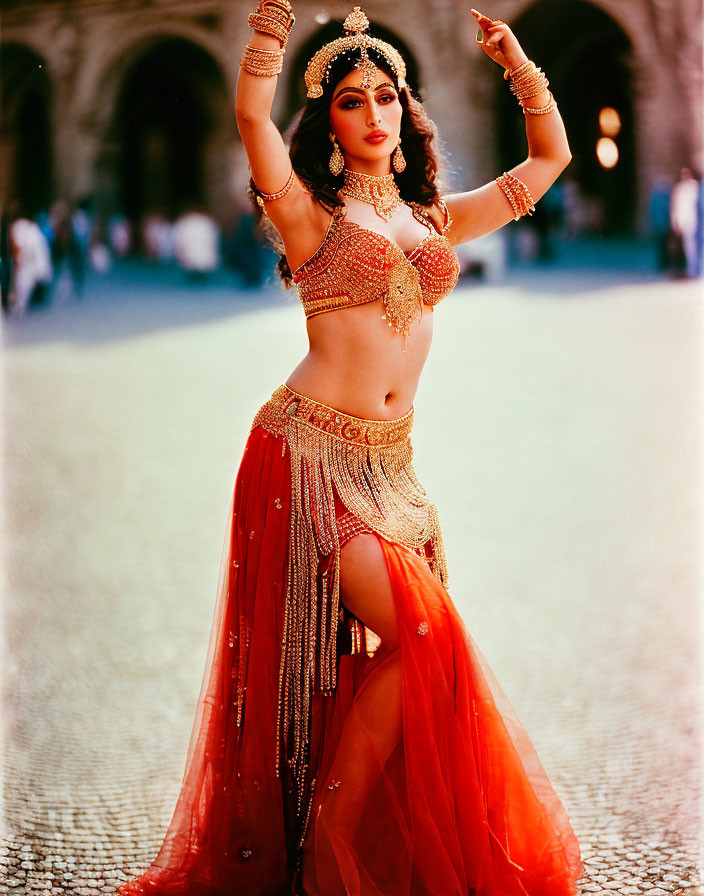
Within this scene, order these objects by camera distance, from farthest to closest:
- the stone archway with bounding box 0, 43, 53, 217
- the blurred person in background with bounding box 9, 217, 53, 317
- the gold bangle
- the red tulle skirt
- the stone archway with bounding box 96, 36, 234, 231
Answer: the blurred person in background with bounding box 9, 217, 53, 317 → the stone archway with bounding box 0, 43, 53, 217 → the stone archway with bounding box 96, 36, 234, 231 → the gold bangle → the red tulle skirt

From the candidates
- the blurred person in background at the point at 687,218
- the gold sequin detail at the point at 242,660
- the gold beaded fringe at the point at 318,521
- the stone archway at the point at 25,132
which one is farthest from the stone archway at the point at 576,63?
the gold sequin detail at the point at 242,660

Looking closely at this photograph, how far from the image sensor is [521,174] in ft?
8.18

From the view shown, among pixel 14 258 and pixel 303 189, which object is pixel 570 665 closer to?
pixel 303 189

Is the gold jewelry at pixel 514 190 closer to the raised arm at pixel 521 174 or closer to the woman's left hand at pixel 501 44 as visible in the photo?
the raised arm at pixel 521 174

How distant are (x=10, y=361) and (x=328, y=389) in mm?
7865

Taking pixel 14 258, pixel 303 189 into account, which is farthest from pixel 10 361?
Answer: pixel 303 189

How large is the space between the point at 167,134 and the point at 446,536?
3.31m

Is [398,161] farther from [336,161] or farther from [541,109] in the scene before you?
[541,109]

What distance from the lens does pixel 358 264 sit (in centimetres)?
222

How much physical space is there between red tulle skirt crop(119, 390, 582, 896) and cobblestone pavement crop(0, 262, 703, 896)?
30 centimetres

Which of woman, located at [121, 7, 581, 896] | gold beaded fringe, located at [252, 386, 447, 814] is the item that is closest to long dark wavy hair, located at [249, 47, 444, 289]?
woman, located at [121, 7, 581, 896]

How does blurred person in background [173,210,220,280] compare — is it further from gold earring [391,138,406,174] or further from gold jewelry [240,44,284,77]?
gold jewelry [240,44,284,77]

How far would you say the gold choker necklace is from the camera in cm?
231

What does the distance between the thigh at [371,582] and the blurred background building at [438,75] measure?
36.6 inches
